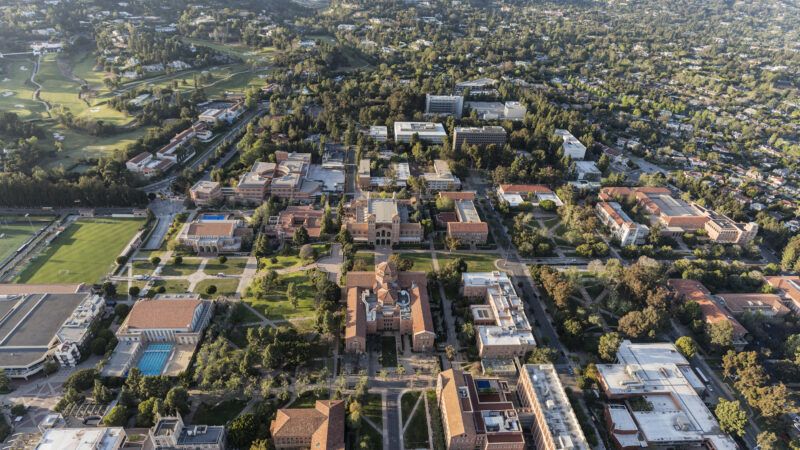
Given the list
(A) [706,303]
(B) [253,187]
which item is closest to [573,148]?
(A) [706,303]

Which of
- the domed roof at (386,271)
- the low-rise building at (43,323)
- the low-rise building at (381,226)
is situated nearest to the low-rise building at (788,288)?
the low-rise building at (381,226)

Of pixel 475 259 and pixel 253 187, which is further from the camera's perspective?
pixel 253 187

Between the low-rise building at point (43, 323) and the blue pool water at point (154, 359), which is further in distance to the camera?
the blue pool water at point (154, 359)

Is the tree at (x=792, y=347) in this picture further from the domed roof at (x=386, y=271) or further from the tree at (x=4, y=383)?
the tree at (x=4, y=383)

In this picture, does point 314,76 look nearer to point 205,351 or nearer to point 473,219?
point 473,219

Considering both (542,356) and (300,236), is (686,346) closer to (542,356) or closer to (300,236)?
(542,356)

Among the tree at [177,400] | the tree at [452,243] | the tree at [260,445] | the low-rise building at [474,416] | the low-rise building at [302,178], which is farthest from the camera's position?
the low-rise building at [302,178]

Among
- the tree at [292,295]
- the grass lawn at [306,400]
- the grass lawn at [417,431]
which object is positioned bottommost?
the grass lawn at [417,431]
